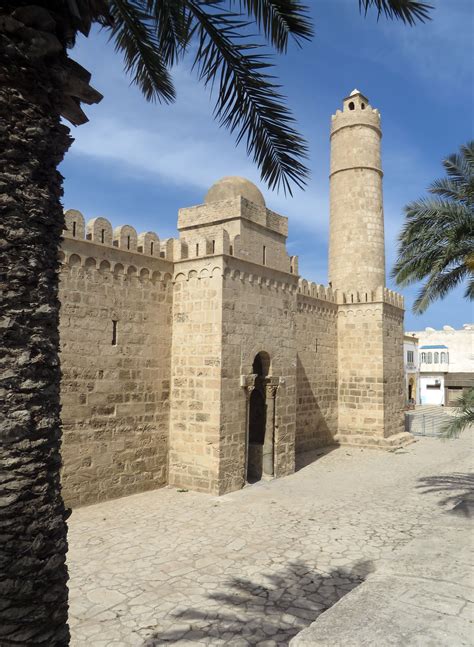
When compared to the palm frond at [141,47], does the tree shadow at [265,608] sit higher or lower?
lower

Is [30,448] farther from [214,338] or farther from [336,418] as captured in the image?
[336,418]

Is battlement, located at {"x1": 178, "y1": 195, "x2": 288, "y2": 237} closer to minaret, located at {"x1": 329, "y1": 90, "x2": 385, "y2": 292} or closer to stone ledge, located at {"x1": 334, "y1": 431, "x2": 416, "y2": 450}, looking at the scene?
minaret, located at {"x1": 329, "y1": 90, "x2": 385, "y2": 292}

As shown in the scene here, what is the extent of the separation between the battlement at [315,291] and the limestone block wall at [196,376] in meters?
6.01

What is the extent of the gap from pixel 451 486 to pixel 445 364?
30.7 m

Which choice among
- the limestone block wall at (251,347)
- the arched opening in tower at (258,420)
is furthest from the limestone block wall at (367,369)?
the arched opening in tower at (258,420)

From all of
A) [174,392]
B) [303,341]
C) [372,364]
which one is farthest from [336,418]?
[174,392]

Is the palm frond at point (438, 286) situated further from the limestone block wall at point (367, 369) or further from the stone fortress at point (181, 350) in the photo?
the limestone block wall at point (367, 369)

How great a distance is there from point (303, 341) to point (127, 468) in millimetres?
7713

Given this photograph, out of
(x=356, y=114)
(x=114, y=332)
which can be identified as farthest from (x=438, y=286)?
(x=356, y=114)

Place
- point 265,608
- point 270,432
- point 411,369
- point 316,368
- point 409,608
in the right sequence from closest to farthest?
point 409,608, point 265,608, point 270,432, point 316,368, point 411,369

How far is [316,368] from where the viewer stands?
16578 mm

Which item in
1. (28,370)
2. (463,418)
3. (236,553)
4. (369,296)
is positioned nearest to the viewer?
(28,370)

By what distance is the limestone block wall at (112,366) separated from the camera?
29.1 ft

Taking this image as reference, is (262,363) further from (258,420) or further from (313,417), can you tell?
(313,417)
